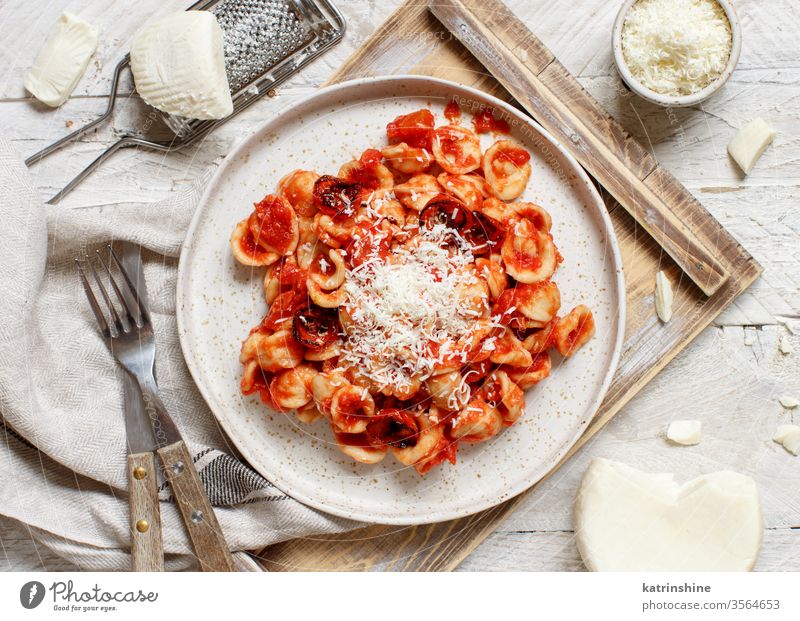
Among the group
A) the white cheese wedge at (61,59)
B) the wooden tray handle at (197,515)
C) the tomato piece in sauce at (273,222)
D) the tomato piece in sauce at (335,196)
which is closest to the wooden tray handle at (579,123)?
the tomato piece in sauce at (335,196)

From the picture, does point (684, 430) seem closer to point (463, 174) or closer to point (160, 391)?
point (463, 174)

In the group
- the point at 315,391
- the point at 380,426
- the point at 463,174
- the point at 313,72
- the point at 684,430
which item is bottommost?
the point at 684,430

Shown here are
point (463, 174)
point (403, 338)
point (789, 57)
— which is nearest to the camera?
point (403, 338)

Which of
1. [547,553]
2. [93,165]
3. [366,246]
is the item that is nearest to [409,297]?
[366,246]

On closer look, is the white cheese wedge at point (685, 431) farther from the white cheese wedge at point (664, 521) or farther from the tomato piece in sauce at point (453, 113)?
the tomato piece in sauce at point (453, 113)

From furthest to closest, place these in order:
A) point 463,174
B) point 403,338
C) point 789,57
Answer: point 789,57, point 463,174, point 403,338

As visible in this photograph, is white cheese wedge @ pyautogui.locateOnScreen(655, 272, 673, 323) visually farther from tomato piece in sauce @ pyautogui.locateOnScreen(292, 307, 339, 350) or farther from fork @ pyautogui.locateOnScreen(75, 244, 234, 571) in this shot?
fork @ pyautogui.locateOnScreen(75, 244, 234, 571)

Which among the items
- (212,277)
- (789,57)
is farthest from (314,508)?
(789,57)
